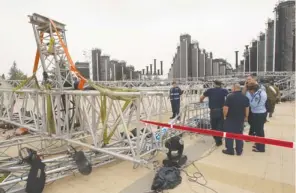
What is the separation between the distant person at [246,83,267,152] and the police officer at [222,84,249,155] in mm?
415

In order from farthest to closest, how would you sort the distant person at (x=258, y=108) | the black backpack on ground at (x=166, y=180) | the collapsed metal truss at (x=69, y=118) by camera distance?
the distant person at (x=258, y=108) → the collapsed metal truss at (x=69, y=118) → the black backpack on ground at (x=166, y=180)

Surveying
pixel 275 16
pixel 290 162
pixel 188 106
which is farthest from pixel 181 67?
pixel 290 162

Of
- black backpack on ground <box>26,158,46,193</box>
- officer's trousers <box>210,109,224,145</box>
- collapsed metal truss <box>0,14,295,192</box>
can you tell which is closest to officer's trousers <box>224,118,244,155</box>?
officer's trousers <box>210,109,224,145</box>

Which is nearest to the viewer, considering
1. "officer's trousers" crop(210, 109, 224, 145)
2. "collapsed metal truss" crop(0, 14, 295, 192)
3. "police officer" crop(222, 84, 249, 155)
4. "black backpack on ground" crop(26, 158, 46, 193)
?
"black backpack on ground" crop(26, 158, 46, 193)

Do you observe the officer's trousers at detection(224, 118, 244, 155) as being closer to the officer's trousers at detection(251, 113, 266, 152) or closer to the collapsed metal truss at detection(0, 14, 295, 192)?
the officer's trousers at detection(251, 113, 266, 152)

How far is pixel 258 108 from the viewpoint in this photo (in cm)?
523

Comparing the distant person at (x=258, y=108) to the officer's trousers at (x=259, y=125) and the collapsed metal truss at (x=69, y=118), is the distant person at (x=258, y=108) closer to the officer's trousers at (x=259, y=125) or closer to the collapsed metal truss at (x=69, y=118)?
the officer's trousers at (x=259, y=125)

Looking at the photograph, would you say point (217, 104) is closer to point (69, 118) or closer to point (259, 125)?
point (259, 125)

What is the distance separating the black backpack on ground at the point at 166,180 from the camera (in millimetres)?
3486

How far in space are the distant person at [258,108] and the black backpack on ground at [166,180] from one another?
8.58 feet

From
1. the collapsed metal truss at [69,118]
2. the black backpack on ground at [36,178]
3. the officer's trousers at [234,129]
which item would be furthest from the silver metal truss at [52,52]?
the officer's trousers at [234,129]

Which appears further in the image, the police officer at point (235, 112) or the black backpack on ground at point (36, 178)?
the police officer at point (235, 112)

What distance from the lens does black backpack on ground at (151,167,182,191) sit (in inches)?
137

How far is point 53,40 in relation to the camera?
18.9ft
